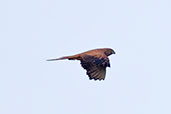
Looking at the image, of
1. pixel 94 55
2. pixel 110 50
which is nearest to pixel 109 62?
pixel 94 55

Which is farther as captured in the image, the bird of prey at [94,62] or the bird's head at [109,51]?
the bird's head at [109,51]

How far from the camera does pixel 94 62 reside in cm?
2905

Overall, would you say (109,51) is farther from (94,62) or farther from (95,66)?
(95,66)

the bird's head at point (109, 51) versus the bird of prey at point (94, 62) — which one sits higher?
the bird's head at point (109, 51)

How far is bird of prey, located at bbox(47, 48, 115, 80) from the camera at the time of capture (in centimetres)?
2867

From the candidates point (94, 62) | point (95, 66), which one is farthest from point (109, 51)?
point (95, 66)

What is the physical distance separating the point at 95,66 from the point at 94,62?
8.5 inches

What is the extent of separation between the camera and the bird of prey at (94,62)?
2867cm

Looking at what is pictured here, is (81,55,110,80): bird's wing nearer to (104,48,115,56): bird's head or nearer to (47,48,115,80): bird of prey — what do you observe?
(47,48,115,80): bird of prey

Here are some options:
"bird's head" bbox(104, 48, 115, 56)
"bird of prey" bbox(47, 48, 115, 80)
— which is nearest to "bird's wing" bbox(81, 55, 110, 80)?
"bird of prey" bbox(47, 48, 115, 80)

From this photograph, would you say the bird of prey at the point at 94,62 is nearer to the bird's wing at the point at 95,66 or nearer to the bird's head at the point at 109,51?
the bird's wing at the point at 95,66

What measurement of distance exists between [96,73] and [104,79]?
347mm

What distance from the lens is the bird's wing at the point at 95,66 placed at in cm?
2864

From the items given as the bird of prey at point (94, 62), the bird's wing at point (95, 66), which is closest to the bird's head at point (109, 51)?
the bird of prey at point (94, 62)
